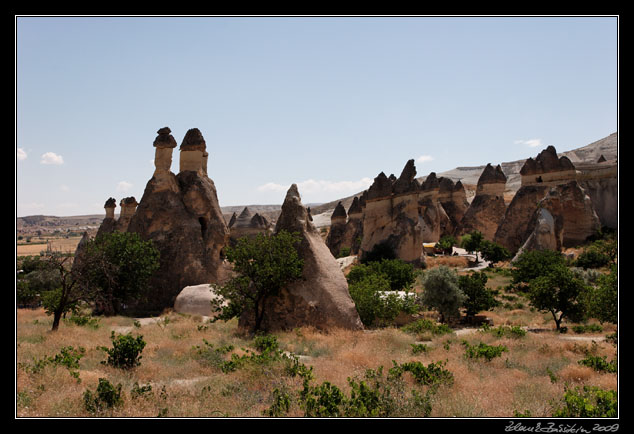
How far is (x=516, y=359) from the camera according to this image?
8914 millimetres

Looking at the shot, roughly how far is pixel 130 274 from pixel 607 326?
1612cm

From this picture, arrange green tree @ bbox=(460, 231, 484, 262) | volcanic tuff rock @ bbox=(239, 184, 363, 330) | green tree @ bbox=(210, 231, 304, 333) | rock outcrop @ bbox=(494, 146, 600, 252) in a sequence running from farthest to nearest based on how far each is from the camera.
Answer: green tree @ bbox=(460, 231, 484, 262) < rock outcrop @ bbox=(494, 146, 600, 252) < green tree @ bbox=(210, 231, 304, 333) < volcanic tuff rock @ bbox=(239, 184, 363, 330)

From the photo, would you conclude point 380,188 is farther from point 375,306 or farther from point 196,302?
point 375,306

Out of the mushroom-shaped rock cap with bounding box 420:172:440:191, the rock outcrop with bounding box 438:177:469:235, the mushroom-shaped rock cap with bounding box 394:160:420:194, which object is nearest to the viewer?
the mushroom-shaped rock cap with bounding box 394:160:420:194

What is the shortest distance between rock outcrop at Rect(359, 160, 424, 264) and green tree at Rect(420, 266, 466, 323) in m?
12.0

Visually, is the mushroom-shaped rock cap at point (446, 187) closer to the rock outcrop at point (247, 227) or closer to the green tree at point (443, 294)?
the rock outcrop at point (247, 227)

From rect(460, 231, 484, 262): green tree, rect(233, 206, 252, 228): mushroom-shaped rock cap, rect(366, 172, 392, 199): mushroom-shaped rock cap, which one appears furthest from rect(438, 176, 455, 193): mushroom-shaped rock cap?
rect(233, 206, 252, 228): mushroom-shaped rock cap

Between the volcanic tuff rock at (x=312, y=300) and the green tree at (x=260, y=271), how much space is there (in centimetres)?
20

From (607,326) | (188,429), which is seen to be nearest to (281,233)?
(188,429)

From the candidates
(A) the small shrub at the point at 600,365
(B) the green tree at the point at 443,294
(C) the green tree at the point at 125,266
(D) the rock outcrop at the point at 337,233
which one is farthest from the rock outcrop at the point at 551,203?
(C) the green tree at the point at 125,266

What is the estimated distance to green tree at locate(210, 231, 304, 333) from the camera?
38.3 feet

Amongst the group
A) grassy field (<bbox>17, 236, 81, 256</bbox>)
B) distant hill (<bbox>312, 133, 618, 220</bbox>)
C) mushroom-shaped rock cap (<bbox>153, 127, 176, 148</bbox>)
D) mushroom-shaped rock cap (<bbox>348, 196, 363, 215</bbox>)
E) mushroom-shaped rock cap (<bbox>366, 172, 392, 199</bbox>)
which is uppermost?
distant hill (<bbox>312, 133, 618, 220</bbox>)

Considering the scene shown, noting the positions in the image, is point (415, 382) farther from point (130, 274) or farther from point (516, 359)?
point (130, 274)

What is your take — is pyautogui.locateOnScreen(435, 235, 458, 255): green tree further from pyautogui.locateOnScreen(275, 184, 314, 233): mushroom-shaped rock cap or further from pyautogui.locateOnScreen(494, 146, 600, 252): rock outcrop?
pyautogui.locateOnScreen(275, 184, 314, 233): mushroom-shaped rock cap
